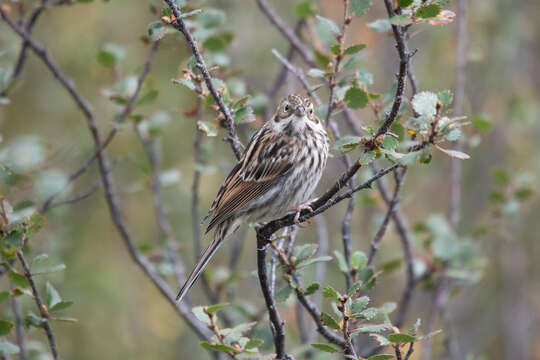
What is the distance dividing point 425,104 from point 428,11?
33 cm

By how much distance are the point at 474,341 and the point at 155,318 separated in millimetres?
2855

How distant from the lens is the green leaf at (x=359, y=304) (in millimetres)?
2674

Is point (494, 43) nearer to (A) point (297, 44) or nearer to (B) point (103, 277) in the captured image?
(A) point (297, 44)

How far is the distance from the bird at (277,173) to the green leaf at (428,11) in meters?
1.52

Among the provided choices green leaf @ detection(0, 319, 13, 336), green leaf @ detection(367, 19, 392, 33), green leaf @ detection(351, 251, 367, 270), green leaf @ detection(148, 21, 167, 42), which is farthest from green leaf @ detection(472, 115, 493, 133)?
green leaf @ detection(0, 319, 13, 336)

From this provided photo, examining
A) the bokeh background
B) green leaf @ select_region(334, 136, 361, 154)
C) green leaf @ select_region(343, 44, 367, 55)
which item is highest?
green leaf @ select_region(343, 44, 367, 55)

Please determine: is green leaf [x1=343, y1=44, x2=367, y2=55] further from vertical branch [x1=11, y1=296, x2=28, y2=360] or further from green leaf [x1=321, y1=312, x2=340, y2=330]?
vertical branch [x1=11, y1=296, x2=28, y2=360]

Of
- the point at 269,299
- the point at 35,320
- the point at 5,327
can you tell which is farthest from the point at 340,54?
the point at 5,327

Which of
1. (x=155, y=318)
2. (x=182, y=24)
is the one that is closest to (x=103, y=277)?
(x=155, y=318)

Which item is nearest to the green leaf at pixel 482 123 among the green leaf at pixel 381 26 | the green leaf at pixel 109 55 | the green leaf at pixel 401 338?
the green leaf at pixel 381 26

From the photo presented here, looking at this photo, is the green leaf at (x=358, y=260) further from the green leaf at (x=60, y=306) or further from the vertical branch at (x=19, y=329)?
the vertical branch at (x=19, y=329)

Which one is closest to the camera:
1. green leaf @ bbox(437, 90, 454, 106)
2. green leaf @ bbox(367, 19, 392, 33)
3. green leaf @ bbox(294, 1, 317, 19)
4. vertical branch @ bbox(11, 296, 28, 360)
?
green leaf @ bbox(437, 90, 454, 106)

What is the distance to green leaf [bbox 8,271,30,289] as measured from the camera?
3076mm

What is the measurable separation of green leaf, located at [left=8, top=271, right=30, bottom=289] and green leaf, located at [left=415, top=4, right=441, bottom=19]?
6.50ft
